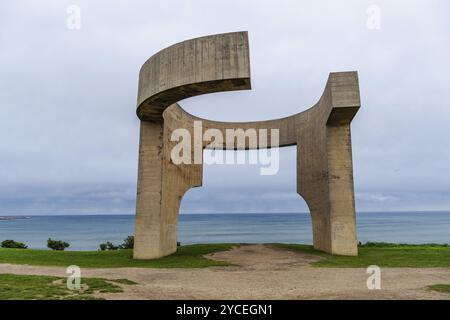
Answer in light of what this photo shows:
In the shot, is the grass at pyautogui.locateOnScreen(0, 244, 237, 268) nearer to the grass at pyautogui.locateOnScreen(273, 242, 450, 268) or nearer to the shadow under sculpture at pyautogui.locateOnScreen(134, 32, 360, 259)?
the shadow under sculpture at pyautogui.locateOnScreen(134, 32, 360, 259)

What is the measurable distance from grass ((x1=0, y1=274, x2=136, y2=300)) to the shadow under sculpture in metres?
5.41

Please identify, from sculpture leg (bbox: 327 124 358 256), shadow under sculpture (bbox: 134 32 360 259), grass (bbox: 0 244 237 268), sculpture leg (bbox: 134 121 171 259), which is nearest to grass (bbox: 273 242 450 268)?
sculpture leg (bbox: 327 124 358 256)

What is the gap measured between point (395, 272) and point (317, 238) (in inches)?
281

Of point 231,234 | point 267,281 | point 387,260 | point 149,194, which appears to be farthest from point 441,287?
point 231,234

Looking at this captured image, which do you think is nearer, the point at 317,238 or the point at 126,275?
the point at 126,275

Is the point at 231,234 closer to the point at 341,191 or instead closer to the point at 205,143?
the point at 205,143

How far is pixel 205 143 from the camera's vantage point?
20000mm

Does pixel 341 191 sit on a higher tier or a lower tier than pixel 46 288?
higher

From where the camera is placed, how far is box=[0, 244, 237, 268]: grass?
12.5 meters

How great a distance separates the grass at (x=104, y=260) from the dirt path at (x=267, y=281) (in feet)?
3.21

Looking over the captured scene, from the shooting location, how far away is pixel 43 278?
915 centimetres

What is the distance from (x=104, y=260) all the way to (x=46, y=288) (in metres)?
6.02
